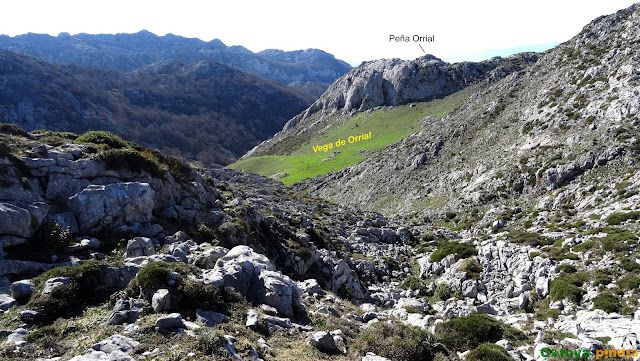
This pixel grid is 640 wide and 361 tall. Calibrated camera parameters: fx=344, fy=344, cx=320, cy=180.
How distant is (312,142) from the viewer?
160m

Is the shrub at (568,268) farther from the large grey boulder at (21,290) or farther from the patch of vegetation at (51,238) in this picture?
the patch of vegetation at (51,238)

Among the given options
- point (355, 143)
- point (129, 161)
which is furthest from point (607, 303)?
point (355, 143)

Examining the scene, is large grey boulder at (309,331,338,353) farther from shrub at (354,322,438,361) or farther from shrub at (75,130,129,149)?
shrub at (75,130,129,149)

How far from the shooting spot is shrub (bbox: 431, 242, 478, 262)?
33.4m

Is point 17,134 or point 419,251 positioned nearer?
point 17,134

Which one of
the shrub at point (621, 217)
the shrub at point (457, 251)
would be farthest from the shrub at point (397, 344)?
the shrub at point (621, 217)

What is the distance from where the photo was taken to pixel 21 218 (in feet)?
54.2

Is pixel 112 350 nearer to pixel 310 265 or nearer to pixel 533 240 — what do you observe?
pixel 310 265

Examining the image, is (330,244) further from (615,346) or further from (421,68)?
(421,68)

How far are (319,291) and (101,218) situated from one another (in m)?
13.6

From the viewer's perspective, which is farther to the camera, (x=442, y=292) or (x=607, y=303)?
(x=442, y=292)

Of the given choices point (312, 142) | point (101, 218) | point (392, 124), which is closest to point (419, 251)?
point (101, 218)

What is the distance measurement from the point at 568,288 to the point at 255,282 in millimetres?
19146

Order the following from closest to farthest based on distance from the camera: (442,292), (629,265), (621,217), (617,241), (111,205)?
Answer: (111,205) < (629,265) < (617,241) < (442,292) < (621,217)
